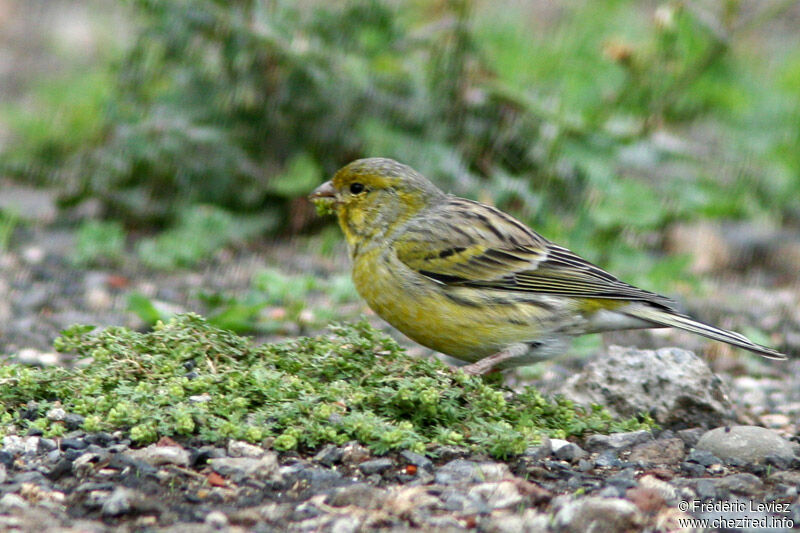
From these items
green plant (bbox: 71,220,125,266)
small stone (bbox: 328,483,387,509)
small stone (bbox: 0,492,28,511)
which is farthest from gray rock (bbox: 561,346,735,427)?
green plant (bbox: 71,220,125,266)

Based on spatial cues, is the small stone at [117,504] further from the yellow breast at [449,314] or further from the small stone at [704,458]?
the small stone at [704,458]

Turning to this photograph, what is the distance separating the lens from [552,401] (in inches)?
178

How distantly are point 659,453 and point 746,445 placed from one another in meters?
0.34

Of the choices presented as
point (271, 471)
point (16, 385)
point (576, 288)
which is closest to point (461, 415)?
point (271, 471)

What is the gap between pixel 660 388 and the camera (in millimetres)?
4582

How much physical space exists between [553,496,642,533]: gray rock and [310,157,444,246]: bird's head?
2.32 meters

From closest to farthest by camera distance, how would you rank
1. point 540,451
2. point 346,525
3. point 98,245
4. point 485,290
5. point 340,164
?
1. point 346,525
2. point 540,451
3. point 485,290
4. point 98,245
5. point 340,164

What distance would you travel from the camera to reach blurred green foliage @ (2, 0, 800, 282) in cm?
713

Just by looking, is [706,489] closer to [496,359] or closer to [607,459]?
[607,459]

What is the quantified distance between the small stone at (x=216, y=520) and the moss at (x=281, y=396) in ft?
1.69

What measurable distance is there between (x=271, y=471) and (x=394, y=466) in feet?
1.39

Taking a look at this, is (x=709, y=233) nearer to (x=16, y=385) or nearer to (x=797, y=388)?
(x=797, y=388)

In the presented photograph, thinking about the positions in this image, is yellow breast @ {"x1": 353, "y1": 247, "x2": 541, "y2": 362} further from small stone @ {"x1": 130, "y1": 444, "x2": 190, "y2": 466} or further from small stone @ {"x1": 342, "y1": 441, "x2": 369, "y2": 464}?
small stone @ {"x1": 130, "y1": 444, "x2": 190, "y2": 466}

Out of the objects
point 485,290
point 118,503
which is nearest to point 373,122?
point 485,290
